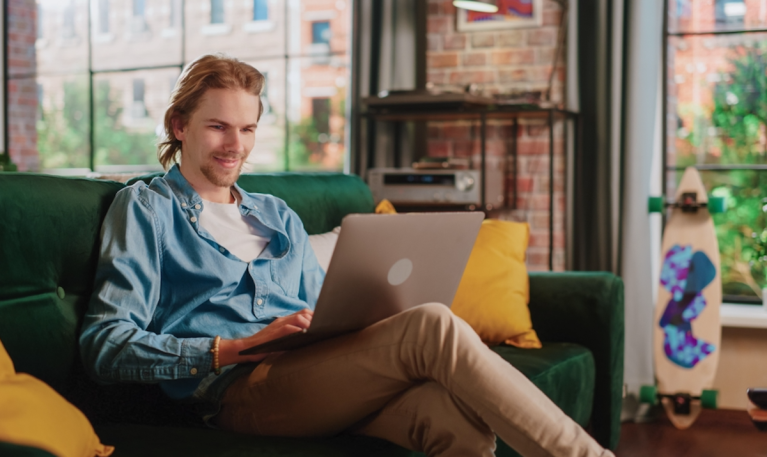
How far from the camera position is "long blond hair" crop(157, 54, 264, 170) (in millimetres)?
1669

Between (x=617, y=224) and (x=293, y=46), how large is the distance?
3723 millimetres

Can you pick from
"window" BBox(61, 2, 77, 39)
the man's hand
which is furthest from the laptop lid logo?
"window" BBox(61, 2, 77, 39)

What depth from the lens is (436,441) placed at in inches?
57.1

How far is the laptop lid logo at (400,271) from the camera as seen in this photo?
1.44 meters

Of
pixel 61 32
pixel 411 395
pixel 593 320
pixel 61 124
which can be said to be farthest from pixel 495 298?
pixel 61 32

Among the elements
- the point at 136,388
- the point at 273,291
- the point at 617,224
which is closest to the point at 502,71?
the point at 617,224

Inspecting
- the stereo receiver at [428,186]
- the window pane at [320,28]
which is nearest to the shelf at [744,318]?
the stereo receiver at [428,186]

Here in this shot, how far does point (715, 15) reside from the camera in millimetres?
3490

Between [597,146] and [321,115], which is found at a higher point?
[321,115]

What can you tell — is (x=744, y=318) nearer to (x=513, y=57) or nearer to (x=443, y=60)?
(x=513, y=57)

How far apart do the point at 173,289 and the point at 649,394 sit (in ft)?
6.88

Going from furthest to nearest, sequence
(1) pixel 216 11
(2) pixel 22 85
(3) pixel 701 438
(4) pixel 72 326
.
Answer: (1) pixel 216 11 → (2) pixel 22 85 → (3) pixel 701 438 → (4) pixel 72 326

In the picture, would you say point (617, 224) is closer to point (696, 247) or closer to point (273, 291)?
point (696, 247)

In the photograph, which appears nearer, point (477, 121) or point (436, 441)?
point (436, 441)
